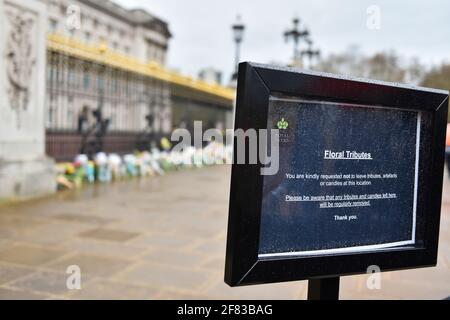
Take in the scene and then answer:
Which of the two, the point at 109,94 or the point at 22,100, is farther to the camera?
the point at 109,94

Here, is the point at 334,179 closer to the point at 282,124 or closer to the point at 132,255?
the point at 282,124

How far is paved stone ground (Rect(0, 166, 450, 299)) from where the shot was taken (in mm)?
3783

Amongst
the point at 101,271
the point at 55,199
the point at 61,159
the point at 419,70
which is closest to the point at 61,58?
the point at 61,159

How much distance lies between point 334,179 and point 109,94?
1524 centimetres

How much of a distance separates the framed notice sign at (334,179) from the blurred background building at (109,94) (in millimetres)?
5247

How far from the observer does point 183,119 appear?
18.0m

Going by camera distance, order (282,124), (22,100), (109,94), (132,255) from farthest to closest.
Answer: (109,94), (22,100), (132,255), (282,124)

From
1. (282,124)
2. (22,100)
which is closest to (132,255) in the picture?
(282,124)

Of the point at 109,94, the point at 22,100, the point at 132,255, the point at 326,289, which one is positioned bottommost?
the point at 132,255

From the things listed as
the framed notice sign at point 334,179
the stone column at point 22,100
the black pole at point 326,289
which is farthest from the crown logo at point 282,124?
the stone column at point 22,100

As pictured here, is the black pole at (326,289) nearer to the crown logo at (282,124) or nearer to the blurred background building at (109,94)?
the crown logo at (282,124)

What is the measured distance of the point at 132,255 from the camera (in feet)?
15.7

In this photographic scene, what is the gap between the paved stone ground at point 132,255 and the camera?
3.78m
